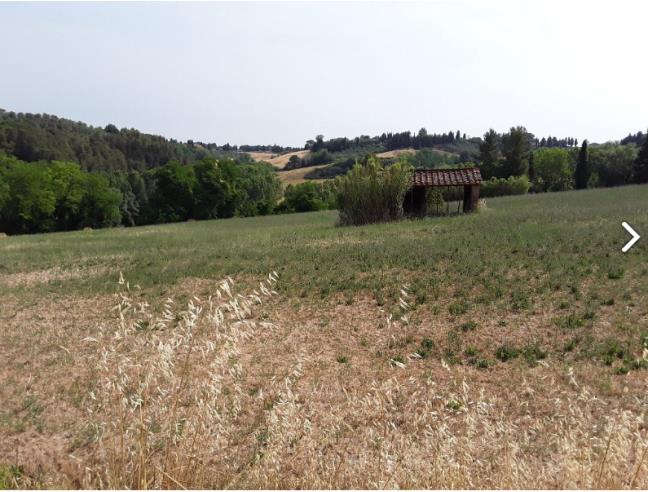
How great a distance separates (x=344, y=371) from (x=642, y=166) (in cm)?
7352

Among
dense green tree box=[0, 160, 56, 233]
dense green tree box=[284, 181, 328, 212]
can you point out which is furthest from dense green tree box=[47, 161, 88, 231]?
dense green tree box=[284, 181, 328, 212]

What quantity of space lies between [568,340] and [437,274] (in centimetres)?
540

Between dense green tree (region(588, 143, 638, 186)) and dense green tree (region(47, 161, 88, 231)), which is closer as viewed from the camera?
dense green tree (region(47, 161, 88, 231))

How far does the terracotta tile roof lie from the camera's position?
107 ft

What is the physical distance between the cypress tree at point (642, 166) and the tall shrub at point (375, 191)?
49915 millimetres

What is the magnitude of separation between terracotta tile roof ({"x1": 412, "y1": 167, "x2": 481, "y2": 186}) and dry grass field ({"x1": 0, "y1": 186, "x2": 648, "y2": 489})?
46.7 ft

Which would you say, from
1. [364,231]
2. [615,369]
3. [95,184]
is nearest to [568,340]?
[615,369]

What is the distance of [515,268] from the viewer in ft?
44.5

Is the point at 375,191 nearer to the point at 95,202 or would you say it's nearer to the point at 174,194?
the point at 174,194

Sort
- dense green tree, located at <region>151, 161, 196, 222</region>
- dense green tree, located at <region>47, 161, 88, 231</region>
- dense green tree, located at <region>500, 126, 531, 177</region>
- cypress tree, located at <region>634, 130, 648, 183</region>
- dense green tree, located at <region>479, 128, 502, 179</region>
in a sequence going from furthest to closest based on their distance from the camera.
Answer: dense green tree, located at <region>479, 128, 502, 179</region> → dense green tree, located at <region>500, 126, 531, 177</region> → dense green tree, located at <region>151, 161, 196, 222</region> → dense green tree, located at <region>47, 161, 88, 231</region> → cypress tree, located at <region>634, 130, 648, 183</region>

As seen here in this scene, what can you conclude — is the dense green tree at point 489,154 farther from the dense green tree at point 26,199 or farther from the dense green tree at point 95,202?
the dense green tree at point 26,199

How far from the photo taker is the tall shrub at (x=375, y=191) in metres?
32.7

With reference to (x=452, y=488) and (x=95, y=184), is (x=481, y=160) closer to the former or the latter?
(x=95, y=184)

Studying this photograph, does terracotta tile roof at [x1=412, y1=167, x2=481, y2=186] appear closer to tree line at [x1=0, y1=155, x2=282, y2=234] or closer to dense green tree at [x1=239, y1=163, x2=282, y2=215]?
tree line at [x1=0, y1=155, x2=282, y2=234]
